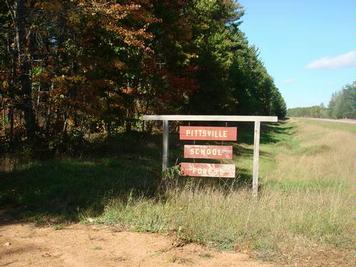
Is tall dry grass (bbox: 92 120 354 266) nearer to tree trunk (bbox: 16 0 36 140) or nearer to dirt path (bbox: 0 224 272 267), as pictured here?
dirt path (bbox: 0 224 272 267)

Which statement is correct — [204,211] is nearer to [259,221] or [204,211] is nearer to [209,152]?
[259,221]

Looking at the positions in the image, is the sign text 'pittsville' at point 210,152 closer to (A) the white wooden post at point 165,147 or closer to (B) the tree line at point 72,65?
(A) the white wooden post at point 165,147

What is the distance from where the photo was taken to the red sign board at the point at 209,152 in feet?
28.2

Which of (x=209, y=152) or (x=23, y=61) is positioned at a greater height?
(x=23, y=61)

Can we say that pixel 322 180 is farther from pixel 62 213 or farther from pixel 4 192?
pixel 4 192

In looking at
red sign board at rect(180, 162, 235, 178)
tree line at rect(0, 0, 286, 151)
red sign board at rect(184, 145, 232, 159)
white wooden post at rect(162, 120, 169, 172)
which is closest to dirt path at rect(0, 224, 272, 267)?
red sign board at rect(180, 162, 235, 178)

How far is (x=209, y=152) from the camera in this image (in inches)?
342

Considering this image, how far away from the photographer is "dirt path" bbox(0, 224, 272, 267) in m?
5.36

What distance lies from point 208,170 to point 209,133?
78cm

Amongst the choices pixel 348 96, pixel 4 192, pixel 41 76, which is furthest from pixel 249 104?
pixel 348 96

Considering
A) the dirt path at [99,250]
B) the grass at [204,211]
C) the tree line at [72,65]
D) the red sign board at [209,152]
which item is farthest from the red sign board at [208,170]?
the tree line at [72,65]

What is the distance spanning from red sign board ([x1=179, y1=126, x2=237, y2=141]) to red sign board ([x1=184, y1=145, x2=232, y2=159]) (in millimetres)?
216

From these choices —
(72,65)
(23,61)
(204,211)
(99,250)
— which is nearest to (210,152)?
(204,211)

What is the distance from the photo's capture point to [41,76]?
12500mm
